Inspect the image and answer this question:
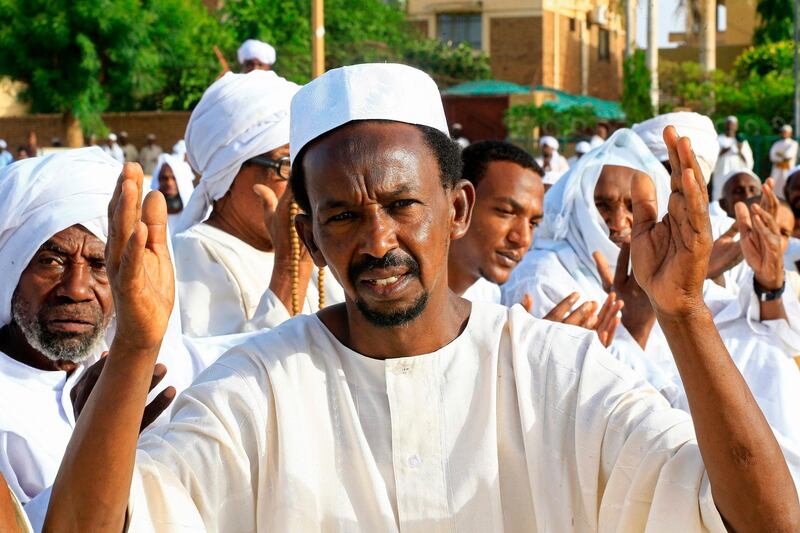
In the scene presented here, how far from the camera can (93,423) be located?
246cm

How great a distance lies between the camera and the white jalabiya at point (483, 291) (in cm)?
545

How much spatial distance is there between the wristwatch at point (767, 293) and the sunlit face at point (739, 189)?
5005 mm

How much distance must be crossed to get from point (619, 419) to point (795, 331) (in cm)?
347

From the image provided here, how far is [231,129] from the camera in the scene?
18.1 ft

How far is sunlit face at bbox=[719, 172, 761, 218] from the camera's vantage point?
10.7 m

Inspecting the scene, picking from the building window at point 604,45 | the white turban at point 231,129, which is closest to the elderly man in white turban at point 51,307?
the white turban at point 231,129

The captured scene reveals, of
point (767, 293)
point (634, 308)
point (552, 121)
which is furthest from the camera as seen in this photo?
point (552, 121)

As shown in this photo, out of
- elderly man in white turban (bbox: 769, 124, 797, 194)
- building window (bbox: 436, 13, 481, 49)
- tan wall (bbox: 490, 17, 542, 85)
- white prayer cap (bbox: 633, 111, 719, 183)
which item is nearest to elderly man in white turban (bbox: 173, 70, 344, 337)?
white prayer cap (bbox: 633, 111, 719, 183)

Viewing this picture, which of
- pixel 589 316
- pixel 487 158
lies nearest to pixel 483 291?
pixel 487 158

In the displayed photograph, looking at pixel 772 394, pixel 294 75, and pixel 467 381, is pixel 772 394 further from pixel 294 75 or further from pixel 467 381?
pixel 294 75

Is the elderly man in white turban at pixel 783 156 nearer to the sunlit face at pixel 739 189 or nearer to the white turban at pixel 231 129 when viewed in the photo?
the sunlit face at pixel 739 189

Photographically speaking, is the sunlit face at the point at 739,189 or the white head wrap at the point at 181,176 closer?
the sunlit face at the point at 739,189

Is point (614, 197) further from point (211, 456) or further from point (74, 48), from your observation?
point (74, 48)

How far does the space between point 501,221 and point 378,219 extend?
275 cm
